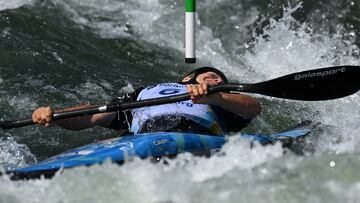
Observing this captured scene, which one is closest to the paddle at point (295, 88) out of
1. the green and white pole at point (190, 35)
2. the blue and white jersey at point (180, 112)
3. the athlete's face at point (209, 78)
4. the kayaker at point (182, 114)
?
the kayaker at point (182, 114)

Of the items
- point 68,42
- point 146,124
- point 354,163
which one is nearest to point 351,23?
point 68,42

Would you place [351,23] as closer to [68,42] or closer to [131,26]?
[131,26]

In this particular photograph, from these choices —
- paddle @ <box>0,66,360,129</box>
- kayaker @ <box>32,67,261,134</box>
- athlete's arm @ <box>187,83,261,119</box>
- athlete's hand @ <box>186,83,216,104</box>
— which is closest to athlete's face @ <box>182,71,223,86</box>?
kayaker @ <box>32,67,261,134</box>

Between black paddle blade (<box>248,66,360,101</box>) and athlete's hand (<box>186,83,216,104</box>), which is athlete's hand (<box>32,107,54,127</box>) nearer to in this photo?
athlete's hand (<box>186,83,216,104</box>)

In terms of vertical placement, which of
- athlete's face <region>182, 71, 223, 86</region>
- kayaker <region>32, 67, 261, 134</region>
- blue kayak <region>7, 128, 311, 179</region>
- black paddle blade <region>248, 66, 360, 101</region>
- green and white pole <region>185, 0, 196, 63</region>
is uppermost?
green and white pole <region>185, 0, 196, 63</region>

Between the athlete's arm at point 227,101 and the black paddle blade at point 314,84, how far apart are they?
217 millimetres

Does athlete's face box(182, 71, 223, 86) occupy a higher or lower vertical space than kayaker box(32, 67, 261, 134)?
higher

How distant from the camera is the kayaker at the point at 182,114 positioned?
16.5ft

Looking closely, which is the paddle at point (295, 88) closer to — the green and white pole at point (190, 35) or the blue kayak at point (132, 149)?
the blue kayak at point (132, 149)

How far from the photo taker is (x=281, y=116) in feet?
22.4

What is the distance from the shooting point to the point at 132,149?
455 cm

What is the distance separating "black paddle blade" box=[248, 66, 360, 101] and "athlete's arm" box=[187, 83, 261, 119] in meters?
0.22

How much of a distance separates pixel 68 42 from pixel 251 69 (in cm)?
187

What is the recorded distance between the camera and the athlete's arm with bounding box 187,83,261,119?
4.70 m
